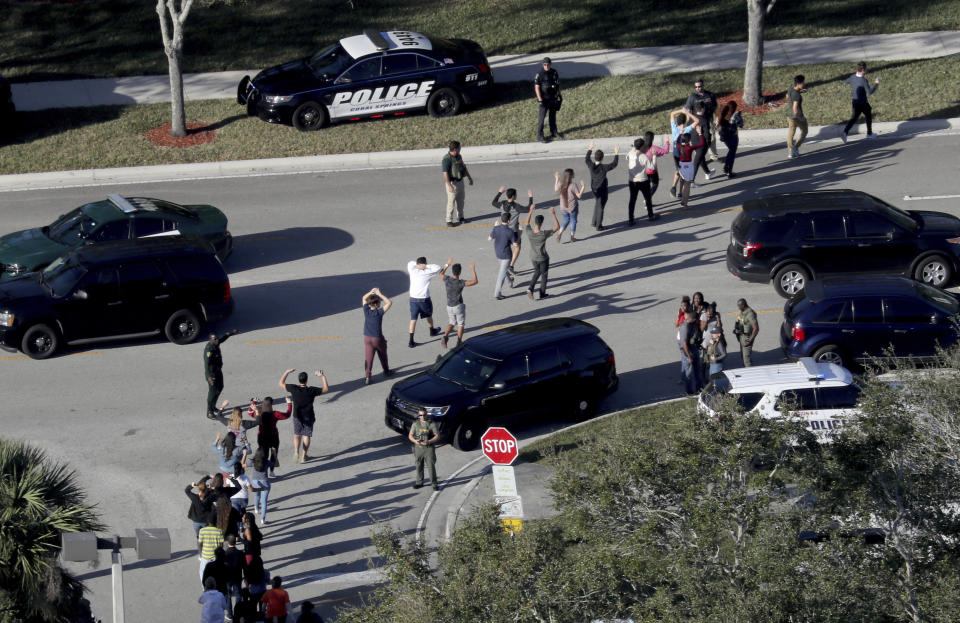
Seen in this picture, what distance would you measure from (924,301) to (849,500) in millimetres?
8997

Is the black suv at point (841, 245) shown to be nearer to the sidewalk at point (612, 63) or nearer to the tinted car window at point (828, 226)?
the tinted car window at point (828, 226)

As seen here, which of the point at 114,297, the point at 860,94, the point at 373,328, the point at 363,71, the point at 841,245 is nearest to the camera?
the point at 373,328

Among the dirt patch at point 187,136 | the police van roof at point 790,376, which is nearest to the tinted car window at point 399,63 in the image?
the dirt patch at point 187,136

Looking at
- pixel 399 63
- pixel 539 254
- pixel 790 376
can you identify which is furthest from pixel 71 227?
pixel 790 376

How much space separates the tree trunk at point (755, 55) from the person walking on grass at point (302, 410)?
→ 52.1 ft

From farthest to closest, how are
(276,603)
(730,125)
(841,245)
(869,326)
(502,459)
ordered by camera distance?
(730,125) < (841,245) < (869,326) < (502,459) < (276,603)

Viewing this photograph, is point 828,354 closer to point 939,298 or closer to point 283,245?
point 939,298

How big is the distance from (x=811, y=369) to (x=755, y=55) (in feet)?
44.4

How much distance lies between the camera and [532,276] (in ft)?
73.6

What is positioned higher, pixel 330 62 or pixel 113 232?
pixel 330 62

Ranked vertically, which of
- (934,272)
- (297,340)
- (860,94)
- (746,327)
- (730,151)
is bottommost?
(746,327)

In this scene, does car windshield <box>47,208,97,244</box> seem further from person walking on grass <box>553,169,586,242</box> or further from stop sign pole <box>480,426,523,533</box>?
stop sign pole <box>480,426,523,533</box>

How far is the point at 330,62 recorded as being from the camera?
2878 cm

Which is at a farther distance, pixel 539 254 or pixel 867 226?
pixel 539 254
